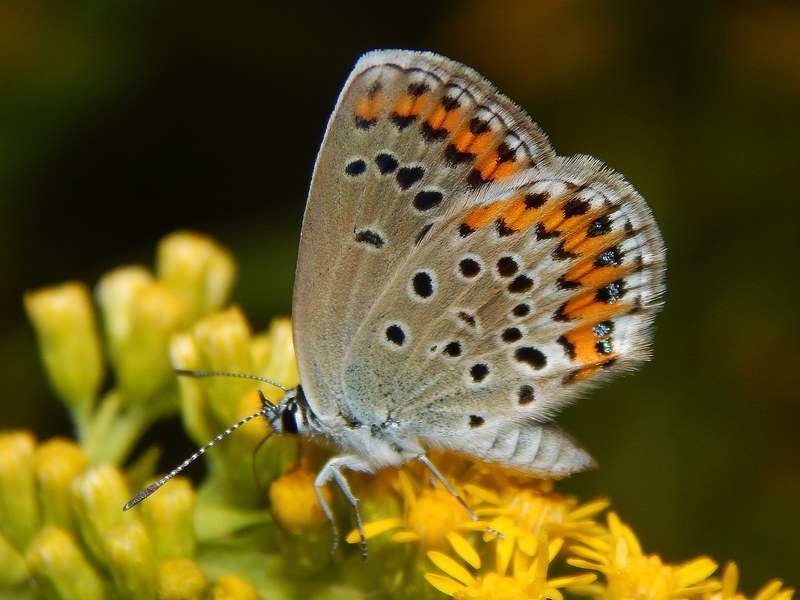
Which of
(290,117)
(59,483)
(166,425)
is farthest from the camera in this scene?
(290,117)

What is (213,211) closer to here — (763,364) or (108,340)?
(108,340)

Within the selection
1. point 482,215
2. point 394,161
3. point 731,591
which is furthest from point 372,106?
point 731,591

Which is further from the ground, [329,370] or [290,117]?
[290,117]

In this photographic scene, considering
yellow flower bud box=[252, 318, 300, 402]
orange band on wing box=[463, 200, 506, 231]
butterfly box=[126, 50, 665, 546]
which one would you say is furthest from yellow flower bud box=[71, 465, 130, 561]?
orange band on wing box=[463, 200, 506, 231]

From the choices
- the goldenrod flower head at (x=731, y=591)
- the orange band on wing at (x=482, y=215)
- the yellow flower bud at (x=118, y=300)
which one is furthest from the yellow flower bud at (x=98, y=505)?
the goldenrod flower head at (x=731, y=591)

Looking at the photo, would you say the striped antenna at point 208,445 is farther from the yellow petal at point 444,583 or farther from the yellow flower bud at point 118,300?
the yellow flower bud at point 118,300

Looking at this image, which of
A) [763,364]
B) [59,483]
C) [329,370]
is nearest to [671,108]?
[763,364]

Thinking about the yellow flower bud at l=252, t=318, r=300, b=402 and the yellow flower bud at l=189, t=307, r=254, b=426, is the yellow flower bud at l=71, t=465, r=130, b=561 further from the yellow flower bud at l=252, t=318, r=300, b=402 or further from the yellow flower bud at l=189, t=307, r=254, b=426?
the yellow flower bud at l=252, t=318, r=300, b=402
